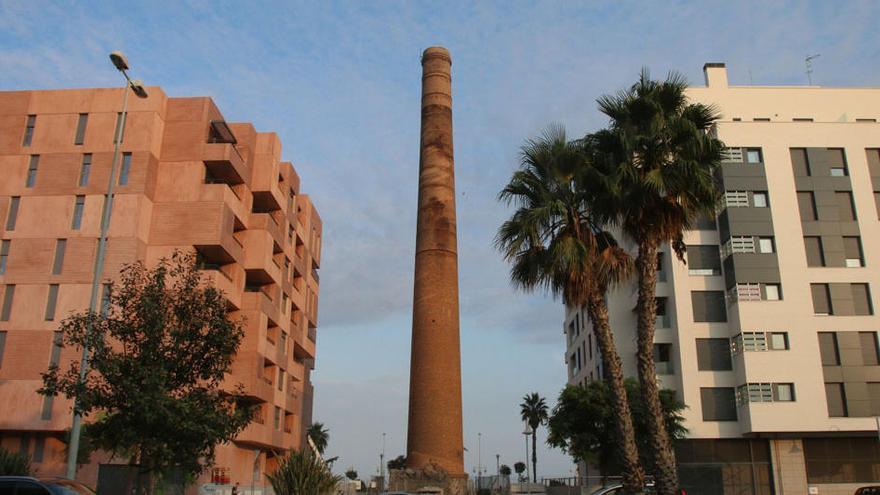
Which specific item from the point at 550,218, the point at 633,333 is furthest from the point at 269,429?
the point at 550,218

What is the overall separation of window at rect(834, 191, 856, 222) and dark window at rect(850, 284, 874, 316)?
167 inches

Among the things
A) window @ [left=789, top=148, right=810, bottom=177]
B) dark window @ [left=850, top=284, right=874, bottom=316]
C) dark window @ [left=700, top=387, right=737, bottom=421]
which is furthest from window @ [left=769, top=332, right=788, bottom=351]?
window @ [left=789, top=148, right=810, bottom=177]

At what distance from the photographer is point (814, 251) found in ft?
156

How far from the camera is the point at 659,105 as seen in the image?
23.7m

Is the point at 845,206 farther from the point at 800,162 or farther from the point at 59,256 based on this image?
the point at 59,256

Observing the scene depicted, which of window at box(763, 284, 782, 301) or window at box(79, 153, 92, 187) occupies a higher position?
window at box(79, 153, 92, 187)

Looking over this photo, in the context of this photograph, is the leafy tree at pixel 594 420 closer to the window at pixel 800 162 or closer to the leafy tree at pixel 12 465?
the window at pixel 800 162

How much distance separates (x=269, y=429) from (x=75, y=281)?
1443 cm

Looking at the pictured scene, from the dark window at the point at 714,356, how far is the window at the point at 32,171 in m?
39.5

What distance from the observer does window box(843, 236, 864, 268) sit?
47.2 m

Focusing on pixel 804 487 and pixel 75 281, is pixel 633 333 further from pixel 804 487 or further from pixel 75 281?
pixel 75 281

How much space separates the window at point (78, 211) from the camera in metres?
42.2

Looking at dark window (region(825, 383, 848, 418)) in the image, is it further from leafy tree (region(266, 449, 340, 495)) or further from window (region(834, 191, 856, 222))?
leafy tree (region(266, 449, 340, 495))

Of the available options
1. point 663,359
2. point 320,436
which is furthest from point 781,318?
point 320,436
